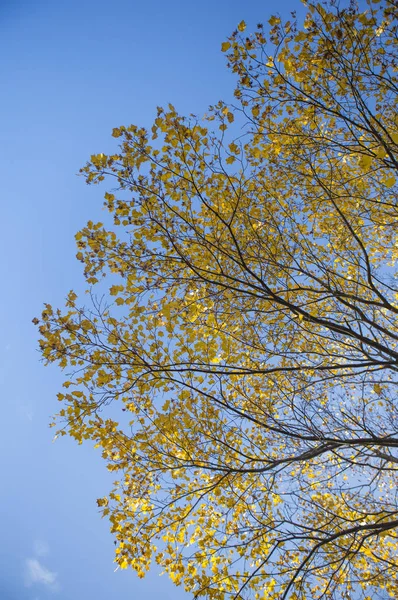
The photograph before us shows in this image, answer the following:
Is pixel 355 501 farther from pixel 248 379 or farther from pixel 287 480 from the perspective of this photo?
pixel 248 379

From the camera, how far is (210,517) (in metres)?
4.18

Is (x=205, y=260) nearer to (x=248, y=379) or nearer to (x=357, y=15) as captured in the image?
(x=248, y=379)

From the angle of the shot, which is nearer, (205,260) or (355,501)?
(205,260)

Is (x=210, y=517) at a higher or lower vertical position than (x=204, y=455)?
lower

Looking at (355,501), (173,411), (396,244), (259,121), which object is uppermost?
(396,244)

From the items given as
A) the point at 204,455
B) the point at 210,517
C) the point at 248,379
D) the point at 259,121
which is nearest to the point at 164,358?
the point at 204,455

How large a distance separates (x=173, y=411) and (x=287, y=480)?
5.85ft

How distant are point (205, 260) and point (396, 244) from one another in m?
3.94

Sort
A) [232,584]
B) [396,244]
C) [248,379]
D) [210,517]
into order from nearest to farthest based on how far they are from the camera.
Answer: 1. [232,584]
2. [210,517]
3. [248,379]
4. [396,244]

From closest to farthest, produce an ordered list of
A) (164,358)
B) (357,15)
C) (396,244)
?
(357,15) → (164,358) → (396,244)

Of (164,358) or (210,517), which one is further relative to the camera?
(210,517)

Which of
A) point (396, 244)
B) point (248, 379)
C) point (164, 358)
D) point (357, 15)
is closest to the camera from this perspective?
point (357, 15)

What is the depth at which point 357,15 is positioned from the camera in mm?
2902

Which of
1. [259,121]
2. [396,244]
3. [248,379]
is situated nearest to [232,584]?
[248,379]
